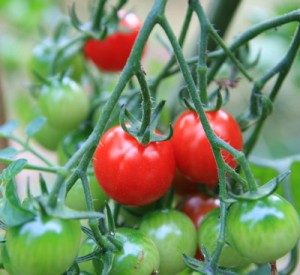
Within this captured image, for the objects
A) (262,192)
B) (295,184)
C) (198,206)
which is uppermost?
(262,192)

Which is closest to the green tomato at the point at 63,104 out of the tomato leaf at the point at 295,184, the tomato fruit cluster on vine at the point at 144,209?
the tomato fruit cluster on vine at the point at 144,209

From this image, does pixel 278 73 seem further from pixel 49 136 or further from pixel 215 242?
pixel 49 136

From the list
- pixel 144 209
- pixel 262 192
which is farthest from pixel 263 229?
pixel 144 209

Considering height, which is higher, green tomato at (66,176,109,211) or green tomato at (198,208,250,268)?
green tomato at (66,176,109,211)

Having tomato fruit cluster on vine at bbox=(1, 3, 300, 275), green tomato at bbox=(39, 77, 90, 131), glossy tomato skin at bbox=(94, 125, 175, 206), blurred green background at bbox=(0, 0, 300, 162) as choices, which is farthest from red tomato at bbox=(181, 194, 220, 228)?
blurred green background at bbox=(0, 0, 300, 162)

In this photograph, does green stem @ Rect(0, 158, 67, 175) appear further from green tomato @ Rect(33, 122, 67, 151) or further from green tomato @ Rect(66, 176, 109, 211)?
green tomato @ Rect(33, 122, 67, 151)

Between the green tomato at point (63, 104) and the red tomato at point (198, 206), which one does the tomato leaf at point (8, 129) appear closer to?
the green tomato at point (63, 104)
